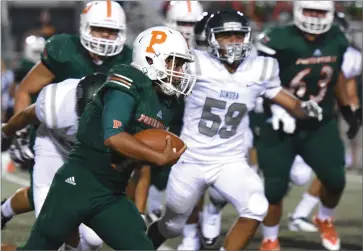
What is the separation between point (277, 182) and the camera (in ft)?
20.3

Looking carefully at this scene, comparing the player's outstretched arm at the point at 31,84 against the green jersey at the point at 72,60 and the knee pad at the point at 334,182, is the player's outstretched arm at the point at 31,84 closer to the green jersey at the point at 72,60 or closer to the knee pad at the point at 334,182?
the green jersey at the point at 72,60

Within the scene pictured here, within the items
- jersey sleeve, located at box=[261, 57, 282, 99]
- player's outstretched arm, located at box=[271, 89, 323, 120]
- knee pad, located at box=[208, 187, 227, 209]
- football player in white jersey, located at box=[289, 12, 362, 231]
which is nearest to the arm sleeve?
jersey sleeve, located at box=[261, 57, 282, 99]

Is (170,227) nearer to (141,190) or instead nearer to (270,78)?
(141,190)

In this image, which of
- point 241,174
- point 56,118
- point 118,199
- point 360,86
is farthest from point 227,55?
point 360,86

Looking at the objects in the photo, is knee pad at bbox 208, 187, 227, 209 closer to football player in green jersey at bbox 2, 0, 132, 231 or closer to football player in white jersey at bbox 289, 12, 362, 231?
football player in white jersey at bbox 289, 12, 362, 231

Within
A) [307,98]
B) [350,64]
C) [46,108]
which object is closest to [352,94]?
[350,64]

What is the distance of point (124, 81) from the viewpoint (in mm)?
3980

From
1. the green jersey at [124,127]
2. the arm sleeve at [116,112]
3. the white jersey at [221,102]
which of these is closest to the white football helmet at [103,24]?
the white jersey at [221,102]

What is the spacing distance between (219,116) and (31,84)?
114cm

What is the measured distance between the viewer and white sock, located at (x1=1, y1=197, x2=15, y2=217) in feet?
19.0

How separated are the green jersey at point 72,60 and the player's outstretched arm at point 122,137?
1743 millimetres

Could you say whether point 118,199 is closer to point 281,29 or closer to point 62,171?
point 62,171

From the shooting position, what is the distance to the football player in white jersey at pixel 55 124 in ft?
15.1

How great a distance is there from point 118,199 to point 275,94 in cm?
159
